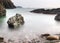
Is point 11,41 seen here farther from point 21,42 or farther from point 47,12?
point 47,12

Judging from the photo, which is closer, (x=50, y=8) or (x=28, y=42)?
(x=28, y=42)

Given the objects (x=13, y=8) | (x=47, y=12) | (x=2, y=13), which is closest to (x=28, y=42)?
(x=2, y=13)

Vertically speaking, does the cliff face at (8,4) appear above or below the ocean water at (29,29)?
above

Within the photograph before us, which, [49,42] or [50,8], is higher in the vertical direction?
[50,8]

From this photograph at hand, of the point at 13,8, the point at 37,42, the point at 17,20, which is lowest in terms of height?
the point at 37,42

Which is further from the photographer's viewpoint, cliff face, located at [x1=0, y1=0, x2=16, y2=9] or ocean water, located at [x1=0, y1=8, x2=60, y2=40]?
cliff face, located at [x1=0, y1=0, x2=16, y2=9]

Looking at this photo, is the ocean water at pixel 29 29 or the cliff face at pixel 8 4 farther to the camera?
the cliff face at pixel 8 4

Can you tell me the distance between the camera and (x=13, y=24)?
22391mm

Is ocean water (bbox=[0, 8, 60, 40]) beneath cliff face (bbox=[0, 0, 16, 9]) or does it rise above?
beneath

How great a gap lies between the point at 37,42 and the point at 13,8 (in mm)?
43280

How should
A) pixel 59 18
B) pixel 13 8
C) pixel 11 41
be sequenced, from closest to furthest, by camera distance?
pixel 11 41
pixel 59 18
pixel 13 8

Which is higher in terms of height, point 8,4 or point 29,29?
point 8,4

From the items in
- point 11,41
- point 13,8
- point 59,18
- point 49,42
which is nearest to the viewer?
point 49,42

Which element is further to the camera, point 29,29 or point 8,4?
point 8,4
